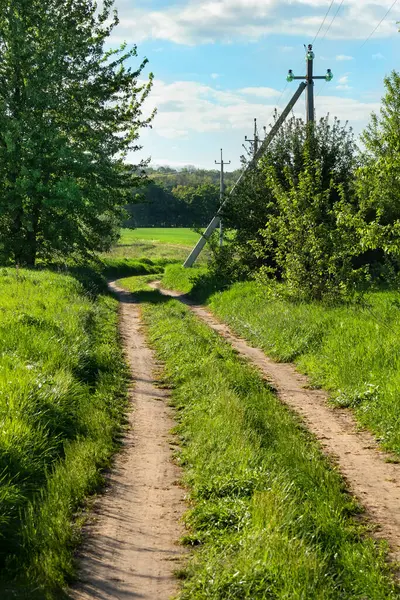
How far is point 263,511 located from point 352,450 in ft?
9.24

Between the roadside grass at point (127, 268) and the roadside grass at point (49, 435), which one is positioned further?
the roadside grass at point (127, 268)

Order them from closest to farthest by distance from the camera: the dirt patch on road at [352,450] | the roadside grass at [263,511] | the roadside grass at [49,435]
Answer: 1. the roadside grass at [263,511]
2. the roadside grass at [49,435]
3. the dirt patch on road at [352,450]

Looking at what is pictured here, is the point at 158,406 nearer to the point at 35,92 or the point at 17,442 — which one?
the point at 17,442

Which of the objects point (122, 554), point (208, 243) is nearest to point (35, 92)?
point (208, 243)

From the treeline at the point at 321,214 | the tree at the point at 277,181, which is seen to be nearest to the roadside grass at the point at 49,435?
the treeline at the point at 321,214

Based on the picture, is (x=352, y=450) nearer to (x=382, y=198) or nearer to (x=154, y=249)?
(x=382, y=198)

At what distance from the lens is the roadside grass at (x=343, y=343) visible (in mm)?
8430

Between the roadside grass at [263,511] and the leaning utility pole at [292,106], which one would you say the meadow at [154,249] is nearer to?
the leaning utility pole at [292,106]

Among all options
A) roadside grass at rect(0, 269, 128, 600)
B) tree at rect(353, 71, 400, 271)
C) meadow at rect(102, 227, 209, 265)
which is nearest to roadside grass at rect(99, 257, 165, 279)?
meadow at rect(102, 227, 209, 265)

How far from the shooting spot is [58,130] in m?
24.8

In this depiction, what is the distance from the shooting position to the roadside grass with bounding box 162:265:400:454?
27.7 feet

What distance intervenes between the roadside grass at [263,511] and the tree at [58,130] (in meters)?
16.7

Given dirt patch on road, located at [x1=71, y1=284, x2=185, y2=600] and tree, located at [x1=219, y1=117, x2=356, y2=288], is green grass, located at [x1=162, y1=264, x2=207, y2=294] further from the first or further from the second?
dirt patch on road, located at [x1=71, y1=284, x2=185, y2=600]

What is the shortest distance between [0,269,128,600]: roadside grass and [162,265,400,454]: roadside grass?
3.22m
